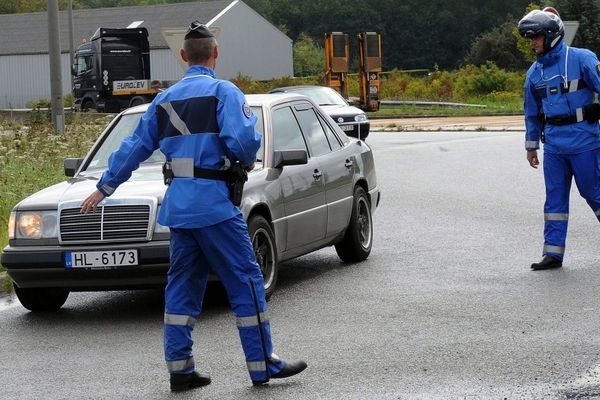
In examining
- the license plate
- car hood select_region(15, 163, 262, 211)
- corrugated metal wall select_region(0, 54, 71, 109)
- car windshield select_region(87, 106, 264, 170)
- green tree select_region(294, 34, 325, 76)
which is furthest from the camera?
green tree select_region(294, 34, 325, 76)

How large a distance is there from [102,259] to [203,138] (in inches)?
94.0

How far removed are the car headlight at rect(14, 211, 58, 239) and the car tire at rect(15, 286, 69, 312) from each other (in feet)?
1.51

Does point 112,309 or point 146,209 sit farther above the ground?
point 146,209

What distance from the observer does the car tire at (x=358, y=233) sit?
1144 centimetres

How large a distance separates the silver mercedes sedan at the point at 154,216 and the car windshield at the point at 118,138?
0.01 meters

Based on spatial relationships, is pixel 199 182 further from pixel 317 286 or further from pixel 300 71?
pixel 300 71

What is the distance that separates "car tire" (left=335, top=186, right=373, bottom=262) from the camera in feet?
37.5

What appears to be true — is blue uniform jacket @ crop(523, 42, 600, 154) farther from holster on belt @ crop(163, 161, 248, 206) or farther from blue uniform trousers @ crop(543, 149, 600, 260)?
holster on belt @ crop(163, 161, 248, 206)

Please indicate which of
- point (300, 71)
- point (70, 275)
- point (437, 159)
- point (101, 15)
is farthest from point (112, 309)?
point (300, 71)

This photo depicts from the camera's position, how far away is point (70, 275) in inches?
351

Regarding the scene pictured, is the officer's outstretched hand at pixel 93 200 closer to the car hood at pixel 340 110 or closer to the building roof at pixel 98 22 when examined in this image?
the car hood at pixel 340 110

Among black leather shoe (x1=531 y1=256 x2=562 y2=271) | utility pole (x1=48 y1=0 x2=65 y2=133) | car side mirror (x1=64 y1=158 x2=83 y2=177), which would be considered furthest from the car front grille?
utility pole (x1=48 y1=0 x2=65 y2=133)

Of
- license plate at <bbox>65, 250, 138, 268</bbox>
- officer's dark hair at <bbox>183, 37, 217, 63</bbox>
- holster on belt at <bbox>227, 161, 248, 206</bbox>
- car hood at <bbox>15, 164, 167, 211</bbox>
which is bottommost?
license plate at <bbox>65, 250, 138, 268</bbox>

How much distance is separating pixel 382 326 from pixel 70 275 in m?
2.08
